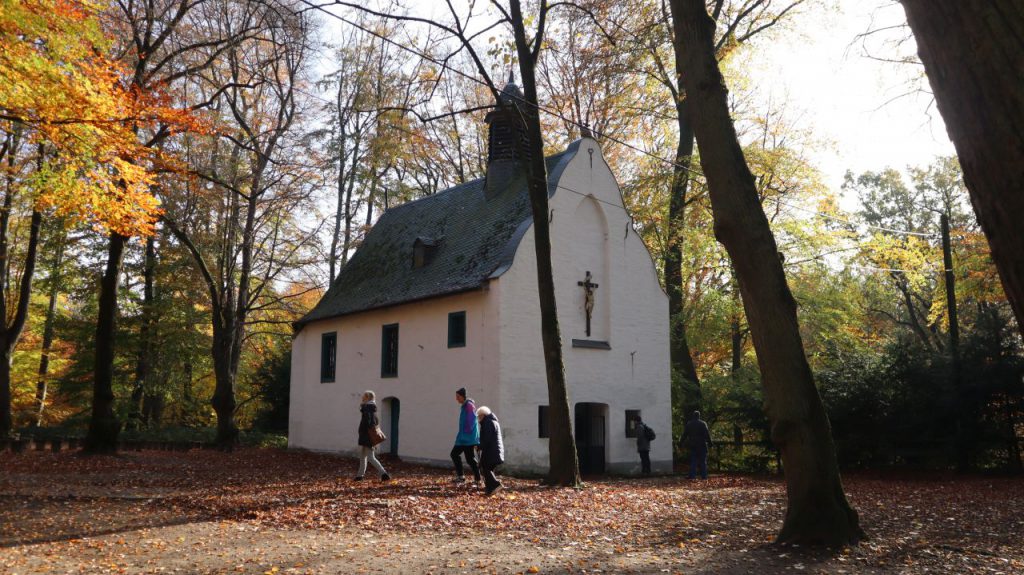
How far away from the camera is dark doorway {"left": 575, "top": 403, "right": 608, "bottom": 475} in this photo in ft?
68.8

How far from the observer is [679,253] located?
27156 millimetres

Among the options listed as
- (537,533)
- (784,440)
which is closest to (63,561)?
(537,533)

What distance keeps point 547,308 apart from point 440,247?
954cm

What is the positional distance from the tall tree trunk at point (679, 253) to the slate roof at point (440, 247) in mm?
6023

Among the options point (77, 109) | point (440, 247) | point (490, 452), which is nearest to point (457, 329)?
point (440, 247)

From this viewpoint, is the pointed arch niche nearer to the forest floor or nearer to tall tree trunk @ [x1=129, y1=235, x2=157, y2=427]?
the forest floor

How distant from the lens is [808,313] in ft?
87.9

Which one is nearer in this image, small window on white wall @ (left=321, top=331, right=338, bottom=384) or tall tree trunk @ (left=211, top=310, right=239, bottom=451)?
tall tree trunk @ (left=211, top=310, right=239, bottom=451)

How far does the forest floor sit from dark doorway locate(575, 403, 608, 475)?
4.46m

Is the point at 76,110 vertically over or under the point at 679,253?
under

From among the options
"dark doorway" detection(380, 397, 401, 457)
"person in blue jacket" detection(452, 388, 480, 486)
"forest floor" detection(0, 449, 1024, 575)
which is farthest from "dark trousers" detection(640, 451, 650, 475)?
"person in blue jacket" detection(452, 388, 480, 486)

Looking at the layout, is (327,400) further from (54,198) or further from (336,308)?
(54,198)

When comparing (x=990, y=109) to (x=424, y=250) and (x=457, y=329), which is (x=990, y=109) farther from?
(x=424, y=250)

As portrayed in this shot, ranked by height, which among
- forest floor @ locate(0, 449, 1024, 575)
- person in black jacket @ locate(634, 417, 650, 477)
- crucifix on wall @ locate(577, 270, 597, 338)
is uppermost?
crucifix on wall @ locate(577, 270, 597, 338)
